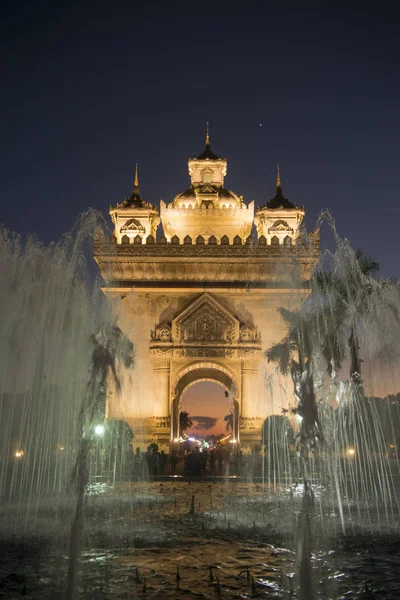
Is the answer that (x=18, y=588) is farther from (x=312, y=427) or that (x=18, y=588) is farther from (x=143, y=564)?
(x=312, y=427)

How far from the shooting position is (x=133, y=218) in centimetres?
3334

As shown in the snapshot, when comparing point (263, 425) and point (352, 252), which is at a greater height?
point (352, 252)

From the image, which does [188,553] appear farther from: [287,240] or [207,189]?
[207,189]

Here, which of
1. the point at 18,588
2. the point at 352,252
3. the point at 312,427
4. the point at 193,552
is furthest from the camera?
the point at 352,252

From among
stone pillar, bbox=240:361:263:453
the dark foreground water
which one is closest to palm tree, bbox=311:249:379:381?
stone pillar, bbox=240:361:263:453

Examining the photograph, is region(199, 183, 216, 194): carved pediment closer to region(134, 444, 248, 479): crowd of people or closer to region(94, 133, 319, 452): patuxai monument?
region(94, 133, 319, 452): patuxai monument

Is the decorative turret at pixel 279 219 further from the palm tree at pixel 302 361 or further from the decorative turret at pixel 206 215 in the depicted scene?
the palm tree at pixel 302 361

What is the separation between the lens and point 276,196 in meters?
34.7

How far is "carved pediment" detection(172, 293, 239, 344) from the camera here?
28141 millimetres

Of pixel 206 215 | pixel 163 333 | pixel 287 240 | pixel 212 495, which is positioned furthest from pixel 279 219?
pixel 212 495

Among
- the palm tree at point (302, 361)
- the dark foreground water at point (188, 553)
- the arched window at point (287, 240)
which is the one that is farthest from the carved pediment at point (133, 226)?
the dark foreground water at point (188, 553)

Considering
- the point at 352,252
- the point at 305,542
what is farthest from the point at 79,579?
the point at 352,252

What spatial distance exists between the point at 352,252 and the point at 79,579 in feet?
57.0

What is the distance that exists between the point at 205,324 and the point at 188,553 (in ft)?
64.5
